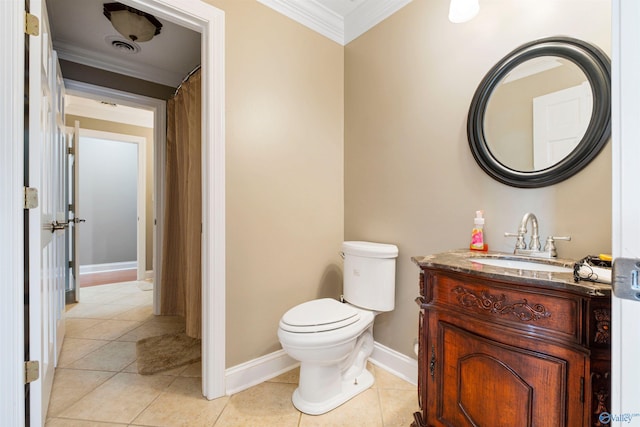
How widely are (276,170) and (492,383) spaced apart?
4.97 ft

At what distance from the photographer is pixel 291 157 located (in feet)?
6.31

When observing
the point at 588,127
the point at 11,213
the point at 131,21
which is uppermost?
the point at 131,21

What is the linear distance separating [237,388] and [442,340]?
1.25 m

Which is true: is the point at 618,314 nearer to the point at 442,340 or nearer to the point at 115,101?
the point at 442,340

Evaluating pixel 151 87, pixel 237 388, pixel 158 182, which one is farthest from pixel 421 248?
pixel 151 87

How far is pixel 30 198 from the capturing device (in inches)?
44.3

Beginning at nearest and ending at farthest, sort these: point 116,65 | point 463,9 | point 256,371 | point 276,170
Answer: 1. point 463,9
2. point 256,371
3. point 276,170
4. point 116,65

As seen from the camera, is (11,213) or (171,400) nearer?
(11,213)

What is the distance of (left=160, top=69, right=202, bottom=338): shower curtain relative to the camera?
7.47 ft

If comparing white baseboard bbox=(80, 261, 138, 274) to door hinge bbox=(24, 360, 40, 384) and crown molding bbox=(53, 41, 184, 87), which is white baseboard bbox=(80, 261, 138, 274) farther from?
door hinge bbox=(24, 360, 40, 384)

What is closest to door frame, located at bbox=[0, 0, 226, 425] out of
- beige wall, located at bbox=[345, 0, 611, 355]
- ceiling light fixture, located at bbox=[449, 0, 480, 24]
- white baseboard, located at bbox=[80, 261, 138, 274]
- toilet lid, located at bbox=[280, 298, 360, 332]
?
toilet lid, located at bbox=[280, 298, 360, 332]

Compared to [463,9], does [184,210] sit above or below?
below

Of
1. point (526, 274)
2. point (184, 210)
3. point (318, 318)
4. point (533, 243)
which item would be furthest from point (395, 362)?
point (184, 210)

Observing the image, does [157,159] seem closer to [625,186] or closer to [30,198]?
[30,198]
